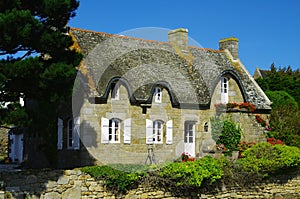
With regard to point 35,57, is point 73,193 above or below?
below

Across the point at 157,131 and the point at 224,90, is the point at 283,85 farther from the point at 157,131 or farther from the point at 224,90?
the point at 157,131

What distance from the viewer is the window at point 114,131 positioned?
62.8 ft

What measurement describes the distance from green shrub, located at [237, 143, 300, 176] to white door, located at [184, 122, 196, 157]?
9.64 feet

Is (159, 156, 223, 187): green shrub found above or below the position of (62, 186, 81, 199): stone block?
above

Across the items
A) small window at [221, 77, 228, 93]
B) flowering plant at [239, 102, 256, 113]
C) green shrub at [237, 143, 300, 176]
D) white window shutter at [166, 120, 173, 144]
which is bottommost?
green shrub at [237, 143, 300, 176]

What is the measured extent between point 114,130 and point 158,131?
2.49m

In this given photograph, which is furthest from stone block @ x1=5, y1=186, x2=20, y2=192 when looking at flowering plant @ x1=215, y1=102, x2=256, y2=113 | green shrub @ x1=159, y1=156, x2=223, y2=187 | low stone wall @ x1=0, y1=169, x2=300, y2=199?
flowering plant @ x1=215, y1=102, x2=256, y2=113

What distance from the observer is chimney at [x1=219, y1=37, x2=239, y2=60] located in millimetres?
26281

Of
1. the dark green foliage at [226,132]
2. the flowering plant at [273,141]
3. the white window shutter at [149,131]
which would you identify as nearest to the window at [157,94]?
the white window shutter at [149,131]

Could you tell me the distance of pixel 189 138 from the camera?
2217 cm

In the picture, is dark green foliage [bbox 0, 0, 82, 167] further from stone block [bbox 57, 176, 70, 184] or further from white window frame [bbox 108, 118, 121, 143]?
white window frame [bbox 108, 118, 121, 143]

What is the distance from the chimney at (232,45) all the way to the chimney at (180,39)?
324 centimetres

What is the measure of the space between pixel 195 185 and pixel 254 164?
354 cm

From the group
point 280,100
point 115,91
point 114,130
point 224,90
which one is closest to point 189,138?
point 224,90
